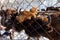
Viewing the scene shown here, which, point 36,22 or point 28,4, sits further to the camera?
point 28,4

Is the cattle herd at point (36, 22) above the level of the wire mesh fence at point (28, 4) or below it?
below

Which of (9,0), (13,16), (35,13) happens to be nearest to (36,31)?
(35,13)

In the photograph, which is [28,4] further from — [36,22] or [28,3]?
[36,22]

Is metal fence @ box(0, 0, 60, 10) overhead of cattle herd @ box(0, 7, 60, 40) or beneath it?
overhead

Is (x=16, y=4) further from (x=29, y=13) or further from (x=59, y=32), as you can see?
(x=59, y=32)

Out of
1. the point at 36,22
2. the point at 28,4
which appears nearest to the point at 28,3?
the point at 28,4

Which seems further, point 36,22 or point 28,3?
point 28,3

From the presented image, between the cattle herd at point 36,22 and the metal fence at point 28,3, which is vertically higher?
the metal fence at point 28,3

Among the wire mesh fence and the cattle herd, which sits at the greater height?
the wire mesh fence
